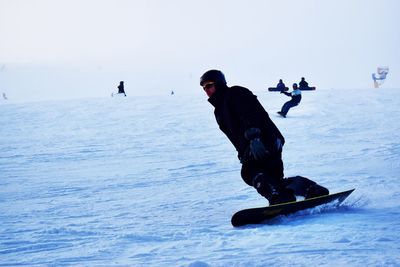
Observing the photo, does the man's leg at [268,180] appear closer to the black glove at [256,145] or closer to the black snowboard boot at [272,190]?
the black snowboard boot at [272,190]

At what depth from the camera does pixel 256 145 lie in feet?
13.3

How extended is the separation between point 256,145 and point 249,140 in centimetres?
10

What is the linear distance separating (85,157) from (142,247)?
7.68 m

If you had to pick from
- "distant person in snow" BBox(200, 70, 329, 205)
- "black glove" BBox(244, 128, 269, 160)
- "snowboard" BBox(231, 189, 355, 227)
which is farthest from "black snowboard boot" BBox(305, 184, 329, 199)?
"black glove" BBox(244, 128, 269, 160)

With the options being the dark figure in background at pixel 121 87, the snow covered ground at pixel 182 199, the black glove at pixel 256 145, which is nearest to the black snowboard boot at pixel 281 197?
the snow covered ground at pixel 182 199

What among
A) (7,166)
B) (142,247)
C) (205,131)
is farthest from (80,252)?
(205,131)

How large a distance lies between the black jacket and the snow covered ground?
72 cm

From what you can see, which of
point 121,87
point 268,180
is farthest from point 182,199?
point 121,87

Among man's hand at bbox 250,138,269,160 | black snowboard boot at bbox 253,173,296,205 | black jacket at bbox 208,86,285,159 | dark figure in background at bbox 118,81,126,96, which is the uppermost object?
dark figure in background at bbox 118,81,126,96

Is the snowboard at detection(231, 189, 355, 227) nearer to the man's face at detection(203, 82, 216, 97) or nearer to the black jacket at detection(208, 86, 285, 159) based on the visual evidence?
the black jacket at detection(208, 86, 285, 159)

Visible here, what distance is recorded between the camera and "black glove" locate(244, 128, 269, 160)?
160 inches

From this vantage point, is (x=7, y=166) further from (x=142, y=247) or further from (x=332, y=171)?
(x=142, y=247)

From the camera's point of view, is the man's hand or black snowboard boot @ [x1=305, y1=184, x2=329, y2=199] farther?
black snowboard boot @ [x1=305, y1=184, x2=329, y2=199]

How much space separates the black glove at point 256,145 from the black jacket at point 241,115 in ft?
0.37
